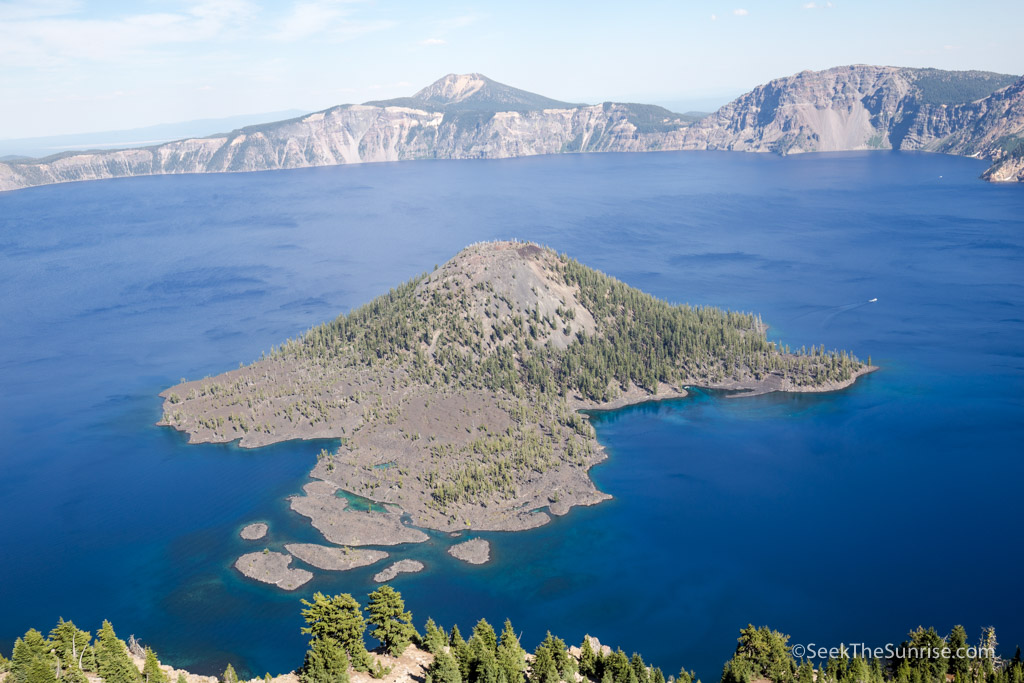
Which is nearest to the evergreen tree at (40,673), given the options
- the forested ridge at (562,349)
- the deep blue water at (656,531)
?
the deep blue water at (656,531)

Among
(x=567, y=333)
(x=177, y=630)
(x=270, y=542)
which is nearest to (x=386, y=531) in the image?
(x=270, y=542)

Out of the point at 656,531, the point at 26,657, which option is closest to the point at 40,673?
the point at 26,657

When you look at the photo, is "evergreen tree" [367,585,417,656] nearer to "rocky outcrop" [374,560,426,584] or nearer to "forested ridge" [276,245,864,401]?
"rocky outcrop" [374,560,426,584]

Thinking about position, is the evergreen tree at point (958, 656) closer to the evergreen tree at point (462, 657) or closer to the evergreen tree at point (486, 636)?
the evergreen tree at point (486, 636)

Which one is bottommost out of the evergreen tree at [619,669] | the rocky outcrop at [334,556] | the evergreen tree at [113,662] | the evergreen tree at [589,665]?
the rocky outcrop at [334,556]

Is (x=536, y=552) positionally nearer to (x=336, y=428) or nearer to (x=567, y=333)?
(x=336, y=428)

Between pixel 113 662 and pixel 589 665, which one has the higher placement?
pixel 113 662

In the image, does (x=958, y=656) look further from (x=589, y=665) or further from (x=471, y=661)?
(x=471, y=661)
